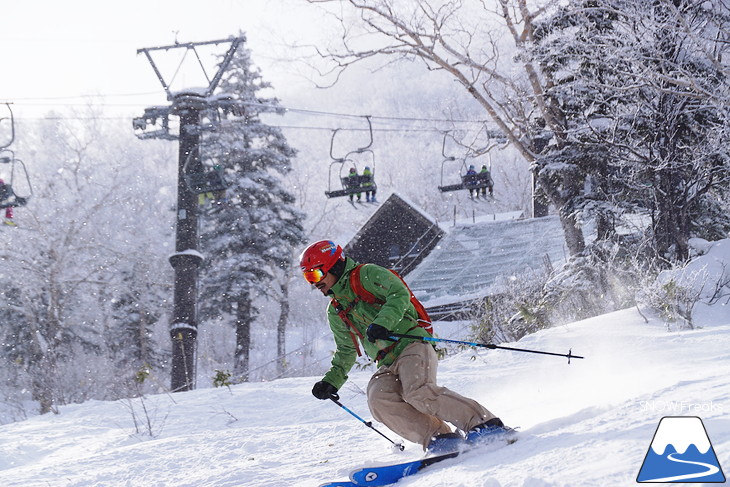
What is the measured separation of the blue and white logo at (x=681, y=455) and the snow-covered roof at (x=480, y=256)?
16261 mm

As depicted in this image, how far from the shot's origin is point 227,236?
27172 millimetres

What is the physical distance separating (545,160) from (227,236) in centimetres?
1634

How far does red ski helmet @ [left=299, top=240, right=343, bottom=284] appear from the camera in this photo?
436cm

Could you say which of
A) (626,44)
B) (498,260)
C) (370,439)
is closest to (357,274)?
(370,439)

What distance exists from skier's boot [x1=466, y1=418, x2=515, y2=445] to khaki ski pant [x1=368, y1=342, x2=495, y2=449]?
0.04 meters

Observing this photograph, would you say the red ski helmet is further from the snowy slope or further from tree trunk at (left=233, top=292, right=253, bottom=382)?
tree trunk at (left=233, top=292, right=253, bottom=382)

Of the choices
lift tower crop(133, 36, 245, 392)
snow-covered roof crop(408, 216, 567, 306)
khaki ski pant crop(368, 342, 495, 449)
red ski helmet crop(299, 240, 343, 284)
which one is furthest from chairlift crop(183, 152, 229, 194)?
khaki ski pant crop(368, 342, 495, 449)

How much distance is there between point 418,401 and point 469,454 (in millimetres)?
471

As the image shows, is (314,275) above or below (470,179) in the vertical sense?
below

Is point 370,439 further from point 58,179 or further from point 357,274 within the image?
point 58,179

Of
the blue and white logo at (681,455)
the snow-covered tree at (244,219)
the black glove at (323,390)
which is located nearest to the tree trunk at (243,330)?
the snow-covered tree at (244,219)

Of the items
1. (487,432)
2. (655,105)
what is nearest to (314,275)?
(487,432)

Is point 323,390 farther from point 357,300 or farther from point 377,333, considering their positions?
point 377,333

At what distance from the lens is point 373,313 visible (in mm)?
4418
